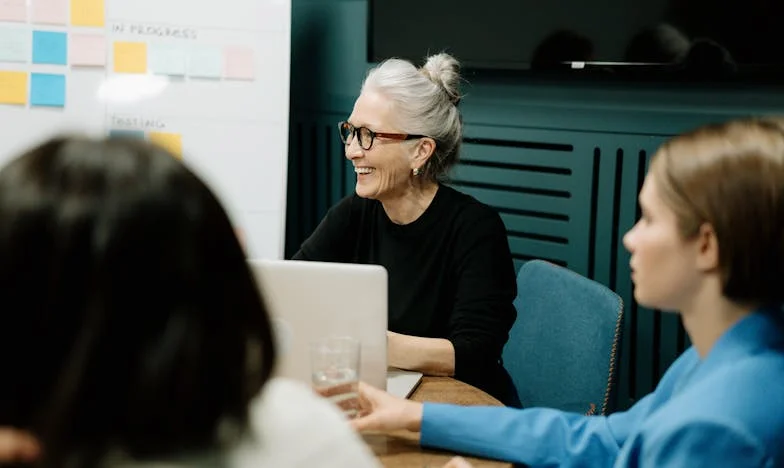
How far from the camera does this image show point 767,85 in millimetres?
2406

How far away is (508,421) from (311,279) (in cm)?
39

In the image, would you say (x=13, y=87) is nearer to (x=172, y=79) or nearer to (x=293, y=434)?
(x=172, y=79)

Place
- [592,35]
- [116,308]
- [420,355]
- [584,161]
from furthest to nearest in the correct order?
[584,161] < [592,35] < [420,355] < [116,308]

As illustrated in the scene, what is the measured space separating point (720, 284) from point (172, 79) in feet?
6.90

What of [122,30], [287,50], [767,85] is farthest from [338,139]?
[767,85]

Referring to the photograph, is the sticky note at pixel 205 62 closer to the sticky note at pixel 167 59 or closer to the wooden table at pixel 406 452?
the sticky note at pixel 167 59

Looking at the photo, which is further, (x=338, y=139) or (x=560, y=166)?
(x=338, y=139)

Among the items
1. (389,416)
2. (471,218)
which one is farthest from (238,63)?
(389,416)

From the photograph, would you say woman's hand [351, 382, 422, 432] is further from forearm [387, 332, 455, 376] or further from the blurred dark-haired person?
the blurred dark-haired person

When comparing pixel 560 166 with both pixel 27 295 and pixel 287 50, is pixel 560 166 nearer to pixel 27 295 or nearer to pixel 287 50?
pixel 287 50

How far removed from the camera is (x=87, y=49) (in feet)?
9.26

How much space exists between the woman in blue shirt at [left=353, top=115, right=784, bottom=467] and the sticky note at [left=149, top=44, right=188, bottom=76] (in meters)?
1.95

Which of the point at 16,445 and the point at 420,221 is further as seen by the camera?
the point at 420,221

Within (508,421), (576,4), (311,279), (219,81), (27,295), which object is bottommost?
(508,421)
